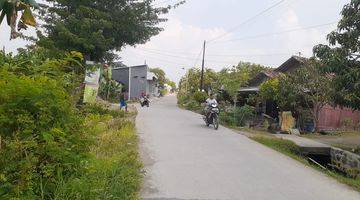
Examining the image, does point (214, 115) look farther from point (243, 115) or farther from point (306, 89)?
point (243, 115)

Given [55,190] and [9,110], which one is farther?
[55,190]

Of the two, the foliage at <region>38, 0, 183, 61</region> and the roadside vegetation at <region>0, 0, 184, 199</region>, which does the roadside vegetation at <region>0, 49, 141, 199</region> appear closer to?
the roadside vegetation at <region>0, 0, 184, 199</region>

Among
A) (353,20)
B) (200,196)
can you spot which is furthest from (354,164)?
(200,196)

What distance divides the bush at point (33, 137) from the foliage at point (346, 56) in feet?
39.5

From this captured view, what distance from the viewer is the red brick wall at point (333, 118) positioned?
27844 mm

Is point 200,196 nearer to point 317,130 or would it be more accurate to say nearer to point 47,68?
point 47,68

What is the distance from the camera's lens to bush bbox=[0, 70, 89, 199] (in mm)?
5441

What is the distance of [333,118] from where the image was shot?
93.2 feet

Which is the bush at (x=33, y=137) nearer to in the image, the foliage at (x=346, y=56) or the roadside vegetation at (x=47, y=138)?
the roadside vegetation at (x=47, y=138)

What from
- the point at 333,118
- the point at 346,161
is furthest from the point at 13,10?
the point at 333,118

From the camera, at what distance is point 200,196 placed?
824 centimetres

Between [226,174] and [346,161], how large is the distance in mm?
7375

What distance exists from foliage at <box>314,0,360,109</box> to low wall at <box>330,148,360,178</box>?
179 cm

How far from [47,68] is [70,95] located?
76 cm
